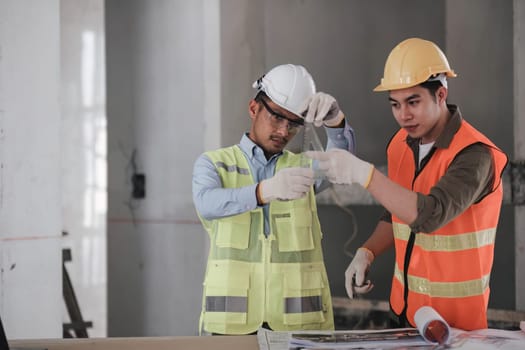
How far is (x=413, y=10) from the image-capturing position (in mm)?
6125

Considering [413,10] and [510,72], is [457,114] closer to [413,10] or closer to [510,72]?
[510,72]

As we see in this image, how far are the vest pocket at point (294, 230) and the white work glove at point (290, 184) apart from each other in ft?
0.82

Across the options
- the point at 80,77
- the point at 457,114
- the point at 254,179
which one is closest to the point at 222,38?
the point at 254,179

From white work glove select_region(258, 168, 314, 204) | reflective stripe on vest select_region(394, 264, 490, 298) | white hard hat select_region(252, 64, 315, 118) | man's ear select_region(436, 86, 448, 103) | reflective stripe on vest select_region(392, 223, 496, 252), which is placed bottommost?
reflective stripe on vest select_region(394, 264, 490, 298)

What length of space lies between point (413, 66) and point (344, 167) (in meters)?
0.49

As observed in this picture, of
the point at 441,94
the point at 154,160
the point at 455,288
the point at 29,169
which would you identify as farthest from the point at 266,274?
the point at 154,160

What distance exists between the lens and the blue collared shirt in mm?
2596

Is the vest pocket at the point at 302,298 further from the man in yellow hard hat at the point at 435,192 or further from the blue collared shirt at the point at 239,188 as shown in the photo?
the man in yellow hard hat at the point at 435,192

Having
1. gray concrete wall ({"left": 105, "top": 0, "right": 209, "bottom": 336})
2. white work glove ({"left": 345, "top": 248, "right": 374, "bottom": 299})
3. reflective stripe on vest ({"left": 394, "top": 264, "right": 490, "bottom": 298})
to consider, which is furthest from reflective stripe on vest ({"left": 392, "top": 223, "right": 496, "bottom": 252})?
gray concrete wall ({"left": 105, "top": 0, "right": 209, "bottom": 336})

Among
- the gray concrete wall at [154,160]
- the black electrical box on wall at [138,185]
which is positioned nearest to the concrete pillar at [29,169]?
the gray concrete wall at [154,160]

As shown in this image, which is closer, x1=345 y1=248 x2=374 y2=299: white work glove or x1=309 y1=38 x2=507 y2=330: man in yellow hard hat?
x1=309 y1=38 x2=507 y2=330: man in yellow hard hat

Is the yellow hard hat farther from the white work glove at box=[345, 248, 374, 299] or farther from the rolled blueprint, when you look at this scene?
the rolled blueprint

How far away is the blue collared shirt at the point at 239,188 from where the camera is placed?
2596 millimetres

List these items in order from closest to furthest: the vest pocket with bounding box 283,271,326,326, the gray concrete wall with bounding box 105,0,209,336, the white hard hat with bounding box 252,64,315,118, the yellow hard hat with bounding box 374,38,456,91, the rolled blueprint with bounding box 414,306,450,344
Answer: the rolled blueprint with bounding box 414,306,450,344 → the yellow hard hat with bounding box 374,38,456,91 → the vest pocket with bounding box 283,271,326,326 → the white hard hat with bounding box 252,64,315,118 → the gray concrete wall with bounding box 105,0,209,336
